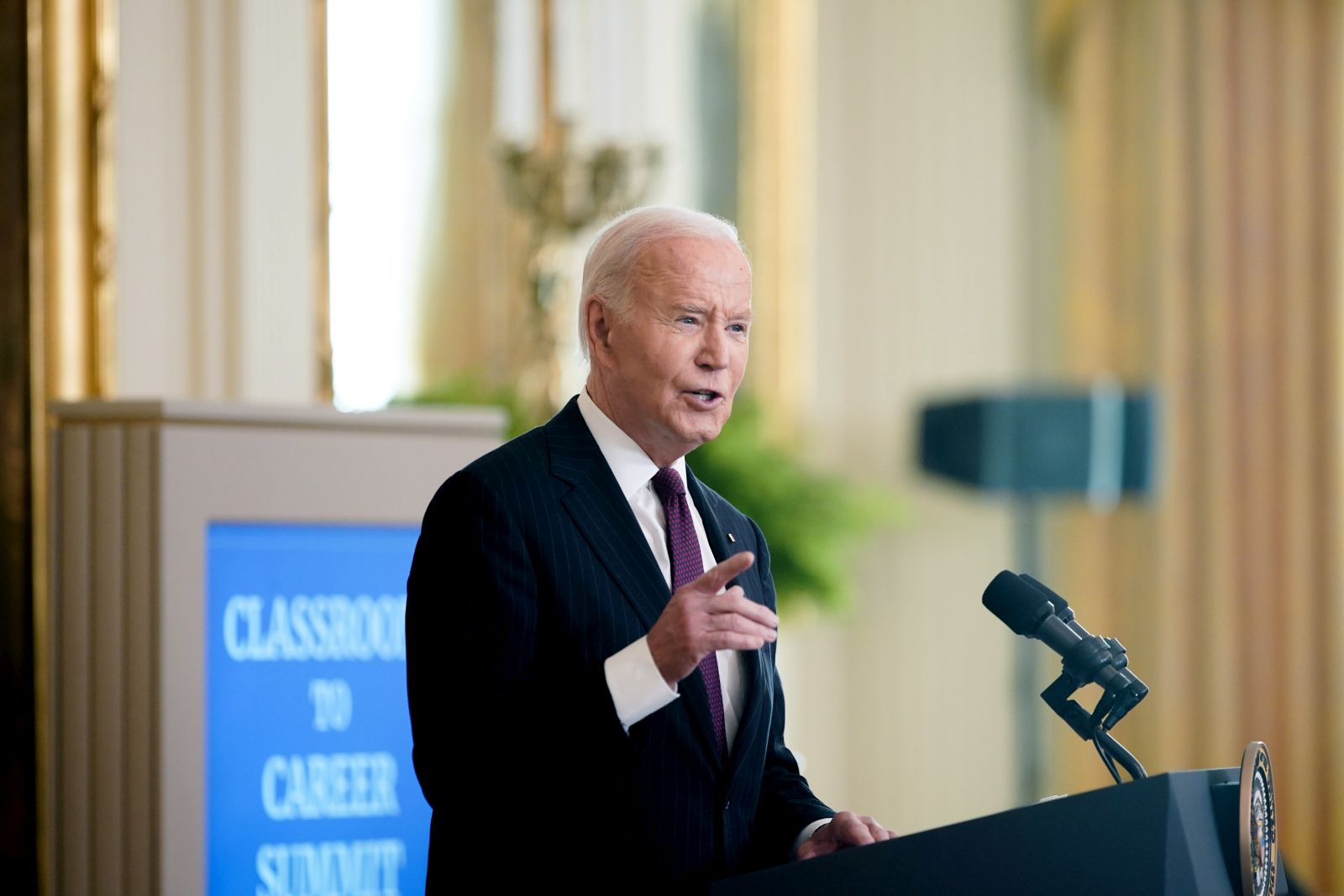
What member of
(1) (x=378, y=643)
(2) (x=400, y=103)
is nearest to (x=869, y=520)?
(2) (x=400, y=103)

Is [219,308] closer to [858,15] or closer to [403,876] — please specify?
[403,876]

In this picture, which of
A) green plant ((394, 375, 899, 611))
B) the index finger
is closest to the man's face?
the index finger

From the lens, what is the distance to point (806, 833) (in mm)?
1840

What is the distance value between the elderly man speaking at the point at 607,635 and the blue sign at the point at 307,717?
35.6 inches

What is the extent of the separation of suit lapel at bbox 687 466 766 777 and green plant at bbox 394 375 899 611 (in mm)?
2701

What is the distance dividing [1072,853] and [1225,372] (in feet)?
17.3

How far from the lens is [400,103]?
16.1 feet

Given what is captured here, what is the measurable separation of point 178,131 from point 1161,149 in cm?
444

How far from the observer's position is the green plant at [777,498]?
4.71m

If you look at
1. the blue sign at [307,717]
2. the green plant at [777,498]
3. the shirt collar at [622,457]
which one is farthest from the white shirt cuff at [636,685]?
the green plant at [777,498]

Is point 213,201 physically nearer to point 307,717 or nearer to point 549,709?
point 307,717

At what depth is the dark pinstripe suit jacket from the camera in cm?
161

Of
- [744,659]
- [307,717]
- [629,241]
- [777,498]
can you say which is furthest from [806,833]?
[777,498]

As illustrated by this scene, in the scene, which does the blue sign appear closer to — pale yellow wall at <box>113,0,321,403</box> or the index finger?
pale yellow wall at <box>113,0,321,403</box>
